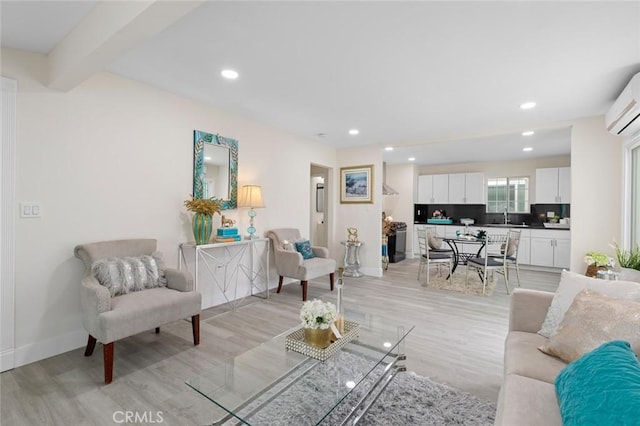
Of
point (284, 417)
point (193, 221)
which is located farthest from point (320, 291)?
point (284, 417)

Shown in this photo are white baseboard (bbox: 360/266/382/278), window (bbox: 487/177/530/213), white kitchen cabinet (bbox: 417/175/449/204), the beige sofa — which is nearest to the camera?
the beige sofa

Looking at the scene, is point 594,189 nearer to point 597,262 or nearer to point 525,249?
point 597,262

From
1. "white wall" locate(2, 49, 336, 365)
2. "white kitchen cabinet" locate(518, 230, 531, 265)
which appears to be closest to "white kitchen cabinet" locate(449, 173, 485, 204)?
"white kitchen cabinet" locate(518, 230, 531, 265)

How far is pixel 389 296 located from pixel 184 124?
343cm

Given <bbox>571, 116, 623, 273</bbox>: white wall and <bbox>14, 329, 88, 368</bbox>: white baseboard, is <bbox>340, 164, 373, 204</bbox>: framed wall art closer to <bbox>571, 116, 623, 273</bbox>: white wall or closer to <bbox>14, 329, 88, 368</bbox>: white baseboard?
<bbox>571, 116, 623, 273</bbox>: white wall

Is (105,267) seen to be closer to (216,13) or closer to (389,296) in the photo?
(216,13)

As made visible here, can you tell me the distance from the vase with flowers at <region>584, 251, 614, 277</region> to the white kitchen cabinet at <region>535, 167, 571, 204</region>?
11.2 ft

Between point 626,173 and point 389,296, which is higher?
point 626,173

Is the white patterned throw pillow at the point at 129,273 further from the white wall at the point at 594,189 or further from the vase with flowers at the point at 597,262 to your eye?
the white wall at the point at 594,189

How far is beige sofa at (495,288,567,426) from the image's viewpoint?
1194mm

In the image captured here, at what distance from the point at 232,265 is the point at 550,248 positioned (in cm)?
617

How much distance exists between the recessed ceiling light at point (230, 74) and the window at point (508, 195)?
268 inches

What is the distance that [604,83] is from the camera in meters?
2.83

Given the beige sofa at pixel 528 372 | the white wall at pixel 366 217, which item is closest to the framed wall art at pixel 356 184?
the white wall at pixel 366 217
